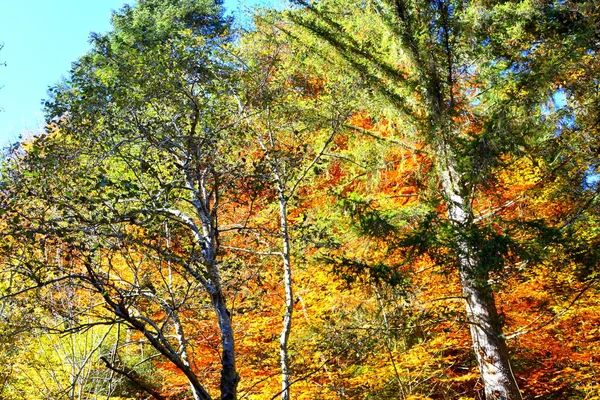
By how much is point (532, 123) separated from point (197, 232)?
3858 millimetres

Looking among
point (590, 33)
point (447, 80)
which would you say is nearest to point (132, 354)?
point (447, 80)

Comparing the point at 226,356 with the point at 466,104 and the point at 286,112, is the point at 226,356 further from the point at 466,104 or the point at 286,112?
the point at 466,104

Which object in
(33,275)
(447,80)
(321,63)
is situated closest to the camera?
(33,275)

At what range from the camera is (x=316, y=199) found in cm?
924

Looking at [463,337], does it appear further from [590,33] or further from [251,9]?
[251,9]

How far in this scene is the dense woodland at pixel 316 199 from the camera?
418 cm

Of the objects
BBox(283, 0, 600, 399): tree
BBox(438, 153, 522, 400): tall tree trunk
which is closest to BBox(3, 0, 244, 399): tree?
BBox(283, 0, 600, 399): tree

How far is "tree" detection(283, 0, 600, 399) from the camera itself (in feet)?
17.8

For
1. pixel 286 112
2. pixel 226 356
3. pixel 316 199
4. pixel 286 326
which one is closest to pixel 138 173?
pixel 226 356

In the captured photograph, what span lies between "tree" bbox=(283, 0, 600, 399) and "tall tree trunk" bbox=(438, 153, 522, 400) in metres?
0.01

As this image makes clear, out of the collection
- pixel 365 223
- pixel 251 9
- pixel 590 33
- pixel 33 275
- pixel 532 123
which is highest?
pixel 251 9

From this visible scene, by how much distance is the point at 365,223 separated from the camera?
595 centimetres

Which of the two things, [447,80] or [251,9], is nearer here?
[447,80]

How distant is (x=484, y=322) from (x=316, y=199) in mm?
4242
